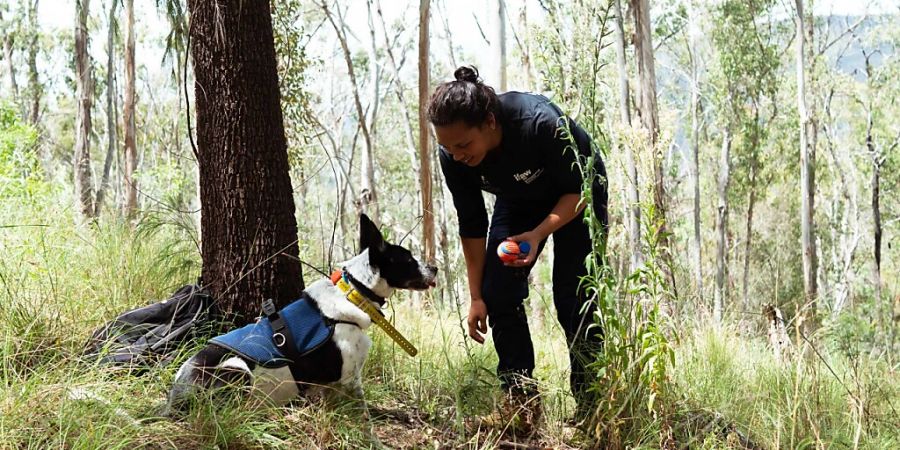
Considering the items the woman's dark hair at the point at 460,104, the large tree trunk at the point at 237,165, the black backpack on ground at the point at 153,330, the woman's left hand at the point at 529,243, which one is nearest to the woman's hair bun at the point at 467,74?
the woman's dark hair at the point at 460,104

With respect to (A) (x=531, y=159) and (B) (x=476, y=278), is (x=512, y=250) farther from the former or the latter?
(B) (x=476, y=278)

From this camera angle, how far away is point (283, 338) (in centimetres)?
338

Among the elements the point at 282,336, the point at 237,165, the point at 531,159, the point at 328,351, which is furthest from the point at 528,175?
the point at 237,165

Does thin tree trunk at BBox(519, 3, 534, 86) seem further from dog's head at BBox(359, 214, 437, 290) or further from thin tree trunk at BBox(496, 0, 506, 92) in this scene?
dog's head at BBox(359, 214, 437, 290)

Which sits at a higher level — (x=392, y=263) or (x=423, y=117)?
(x=423, y=117)

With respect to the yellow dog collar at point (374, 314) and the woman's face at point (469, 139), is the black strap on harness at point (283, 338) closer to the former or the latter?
the yellow dog collar at point (374, 314)

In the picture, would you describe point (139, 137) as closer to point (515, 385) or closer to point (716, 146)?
point (716, 146)

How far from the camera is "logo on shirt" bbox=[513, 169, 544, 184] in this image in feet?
11.0

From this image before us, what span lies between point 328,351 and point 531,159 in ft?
4.03

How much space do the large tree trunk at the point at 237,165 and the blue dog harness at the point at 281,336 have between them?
57cm

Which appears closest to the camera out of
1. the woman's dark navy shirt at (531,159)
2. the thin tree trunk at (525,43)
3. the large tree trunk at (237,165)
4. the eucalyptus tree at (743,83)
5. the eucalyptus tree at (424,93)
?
the woman's dark navy shirt at (531,159)

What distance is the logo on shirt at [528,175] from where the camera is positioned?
11.0 feet

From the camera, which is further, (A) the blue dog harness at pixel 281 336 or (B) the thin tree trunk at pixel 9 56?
(B) the thin tree trunk at pixel 9 56

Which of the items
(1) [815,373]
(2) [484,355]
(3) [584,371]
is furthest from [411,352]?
Answer: (1) [815,373]
